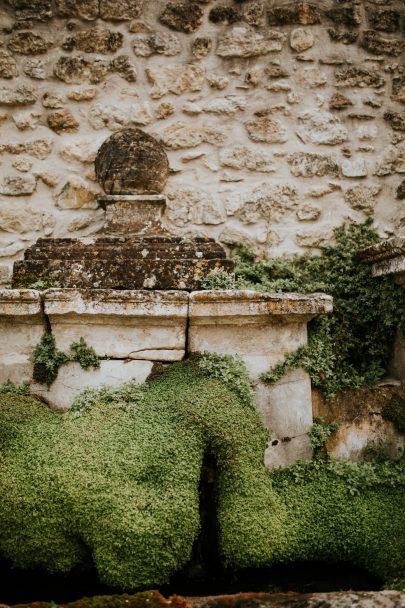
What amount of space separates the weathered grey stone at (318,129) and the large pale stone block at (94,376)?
7.28ft

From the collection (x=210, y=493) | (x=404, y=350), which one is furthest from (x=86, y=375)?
(x=404, y=350)

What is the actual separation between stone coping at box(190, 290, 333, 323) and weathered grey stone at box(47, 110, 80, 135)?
193 cm

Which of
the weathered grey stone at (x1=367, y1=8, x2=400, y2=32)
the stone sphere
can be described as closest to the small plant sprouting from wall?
the stone sphere

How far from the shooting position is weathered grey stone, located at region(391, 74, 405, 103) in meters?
3.90

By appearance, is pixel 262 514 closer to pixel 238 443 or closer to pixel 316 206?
pixel 238 443

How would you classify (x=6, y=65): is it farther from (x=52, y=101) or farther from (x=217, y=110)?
(x=217, y=110)

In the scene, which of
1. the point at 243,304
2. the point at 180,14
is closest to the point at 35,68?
the point at 180,14

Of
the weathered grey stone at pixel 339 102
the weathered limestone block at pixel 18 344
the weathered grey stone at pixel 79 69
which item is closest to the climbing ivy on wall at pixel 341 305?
the weathered grey stone at pixel 339 102

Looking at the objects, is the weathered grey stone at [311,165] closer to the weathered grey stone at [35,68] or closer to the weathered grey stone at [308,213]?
the weathered grey stone at [308,213]

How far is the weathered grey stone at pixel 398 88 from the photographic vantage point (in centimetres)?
390

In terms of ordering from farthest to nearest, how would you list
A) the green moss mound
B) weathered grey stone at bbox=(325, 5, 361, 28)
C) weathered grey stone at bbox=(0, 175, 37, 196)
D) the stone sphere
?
weathered grey stone at bbox=(325, 5, 361, 28)
weathered grey stone at bbox=(0, 175, 37, 196)
the stone sphere
the green moss mound

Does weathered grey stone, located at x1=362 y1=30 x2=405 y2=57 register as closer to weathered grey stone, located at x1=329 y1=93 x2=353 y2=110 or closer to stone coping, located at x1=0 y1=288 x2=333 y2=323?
weathered grey stone, located at x1=329 y1=93 x2=353 y2=110

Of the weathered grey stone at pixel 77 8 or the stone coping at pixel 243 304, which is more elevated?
the weathered grey stone at pixel 77 8

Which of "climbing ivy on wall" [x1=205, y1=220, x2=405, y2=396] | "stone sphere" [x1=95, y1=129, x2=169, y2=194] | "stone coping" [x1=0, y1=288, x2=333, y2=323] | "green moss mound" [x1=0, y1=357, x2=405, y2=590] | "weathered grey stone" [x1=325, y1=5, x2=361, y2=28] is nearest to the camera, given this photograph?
"green moss mound" [x1=0, y1=357, x2=405, y2=590]
